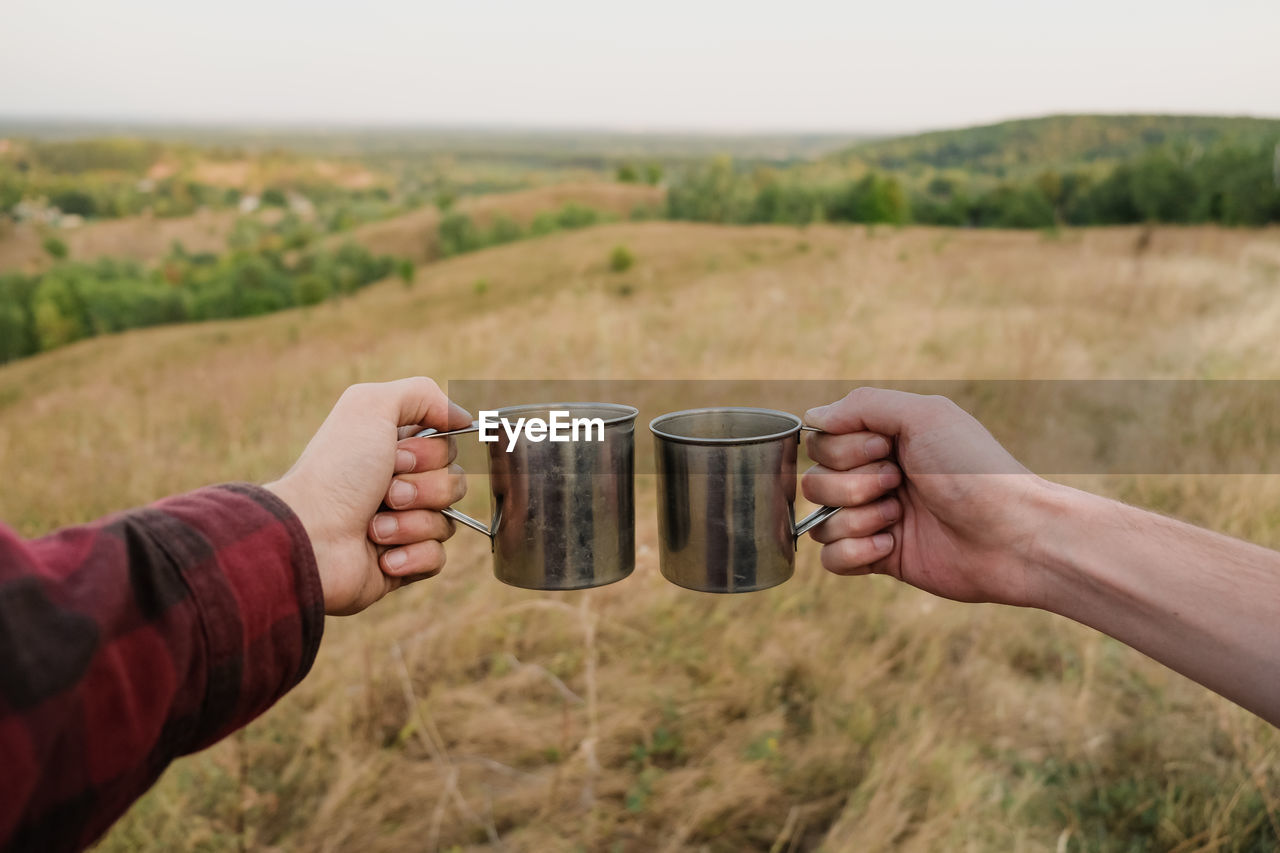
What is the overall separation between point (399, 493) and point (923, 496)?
4.04 ft

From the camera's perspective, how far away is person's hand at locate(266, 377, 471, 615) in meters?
1.80

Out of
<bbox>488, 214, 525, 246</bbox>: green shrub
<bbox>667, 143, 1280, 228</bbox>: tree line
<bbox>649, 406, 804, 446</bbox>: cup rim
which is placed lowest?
<bbox>488, 214, 525, 246</bbox>: green shrub

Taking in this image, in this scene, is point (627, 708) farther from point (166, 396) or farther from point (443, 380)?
point (166, 396)

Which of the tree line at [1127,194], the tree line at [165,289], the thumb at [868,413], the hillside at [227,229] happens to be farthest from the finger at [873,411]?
the tree line at [165,289]

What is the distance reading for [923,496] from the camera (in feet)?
6.80

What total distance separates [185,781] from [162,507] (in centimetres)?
220

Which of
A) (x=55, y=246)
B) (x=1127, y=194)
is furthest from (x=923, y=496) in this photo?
(x=55, y=246)

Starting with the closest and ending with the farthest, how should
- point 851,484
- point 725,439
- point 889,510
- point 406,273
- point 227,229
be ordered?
point 725,439 → point 851,484 → point 889,510 → point 406,273 → point 227,229

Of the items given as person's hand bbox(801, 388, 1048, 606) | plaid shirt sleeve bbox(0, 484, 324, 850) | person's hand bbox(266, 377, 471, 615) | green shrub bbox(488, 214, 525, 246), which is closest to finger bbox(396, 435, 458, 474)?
person's hand bbox(266, 377, 471, 615)

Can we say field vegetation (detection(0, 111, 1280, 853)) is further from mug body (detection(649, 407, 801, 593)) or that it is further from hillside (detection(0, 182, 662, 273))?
hillside (detection(0, 182, 662, 273))

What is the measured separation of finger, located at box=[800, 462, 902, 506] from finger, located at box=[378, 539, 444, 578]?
34.4 inches

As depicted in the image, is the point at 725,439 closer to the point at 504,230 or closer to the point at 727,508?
the point at 727,508

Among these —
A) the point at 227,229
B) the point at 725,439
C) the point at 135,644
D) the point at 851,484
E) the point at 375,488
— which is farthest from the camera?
the point at 227,229

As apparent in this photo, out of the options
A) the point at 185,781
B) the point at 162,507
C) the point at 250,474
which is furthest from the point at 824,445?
the point at 250,474
